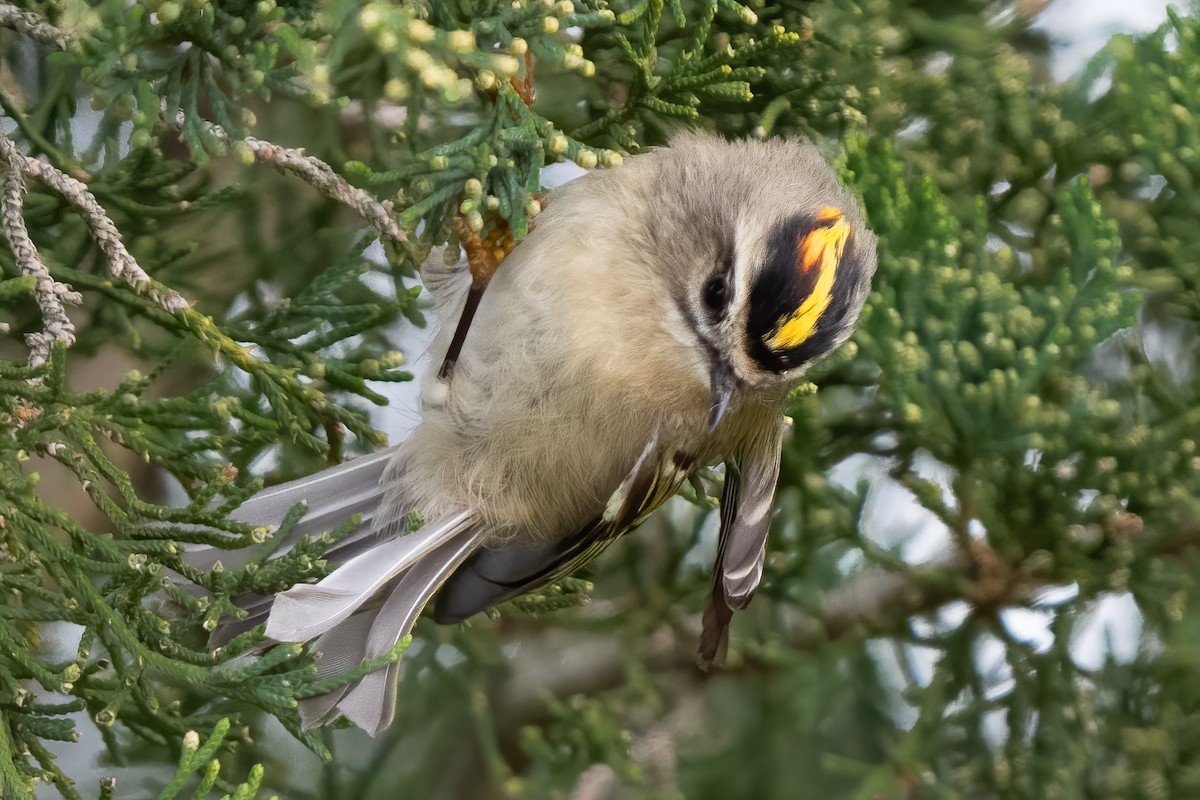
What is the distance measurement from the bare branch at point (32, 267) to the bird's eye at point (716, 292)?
29.8 inches

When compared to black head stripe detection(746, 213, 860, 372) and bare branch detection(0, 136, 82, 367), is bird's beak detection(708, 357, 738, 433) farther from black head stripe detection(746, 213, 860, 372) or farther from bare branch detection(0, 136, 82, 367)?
bare branch detection(0, 136, 82, 367)

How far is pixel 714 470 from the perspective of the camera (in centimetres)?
188

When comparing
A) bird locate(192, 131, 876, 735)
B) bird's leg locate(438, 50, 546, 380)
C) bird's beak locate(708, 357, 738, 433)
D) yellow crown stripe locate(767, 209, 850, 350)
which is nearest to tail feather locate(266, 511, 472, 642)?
bird locate(192, 131, 876, 735)

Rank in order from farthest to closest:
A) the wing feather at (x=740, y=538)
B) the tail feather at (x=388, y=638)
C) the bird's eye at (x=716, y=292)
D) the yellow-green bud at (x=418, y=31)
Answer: the wing feather at (x=740, y=538) → the bird's eye at (x=716, y=292) → the tail feather at (x=388, y=638) → the yellow-green bud at (x=418, y=31)

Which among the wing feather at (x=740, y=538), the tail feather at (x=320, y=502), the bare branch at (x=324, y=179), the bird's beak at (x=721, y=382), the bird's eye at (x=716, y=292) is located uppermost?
the bare branch at (x=324, y=179)

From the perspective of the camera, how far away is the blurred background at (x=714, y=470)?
120cm

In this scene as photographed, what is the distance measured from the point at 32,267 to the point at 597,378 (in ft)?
2.27

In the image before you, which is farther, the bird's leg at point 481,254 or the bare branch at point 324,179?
the bird's leg at point 481,254

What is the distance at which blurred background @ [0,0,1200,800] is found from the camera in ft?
3.95

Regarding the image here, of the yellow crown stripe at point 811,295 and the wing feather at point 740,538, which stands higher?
the yellow crown stripe at point 811,295

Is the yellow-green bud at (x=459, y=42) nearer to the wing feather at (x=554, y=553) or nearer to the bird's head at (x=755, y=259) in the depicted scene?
the bird's head at (x=755, y=259)

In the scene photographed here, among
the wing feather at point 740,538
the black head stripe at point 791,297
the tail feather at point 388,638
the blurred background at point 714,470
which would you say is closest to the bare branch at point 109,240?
the blurred background at point 714,470

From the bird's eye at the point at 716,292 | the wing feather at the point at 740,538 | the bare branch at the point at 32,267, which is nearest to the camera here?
the bare branch at the point at 32,267

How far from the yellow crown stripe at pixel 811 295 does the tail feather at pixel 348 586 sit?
507 mm
